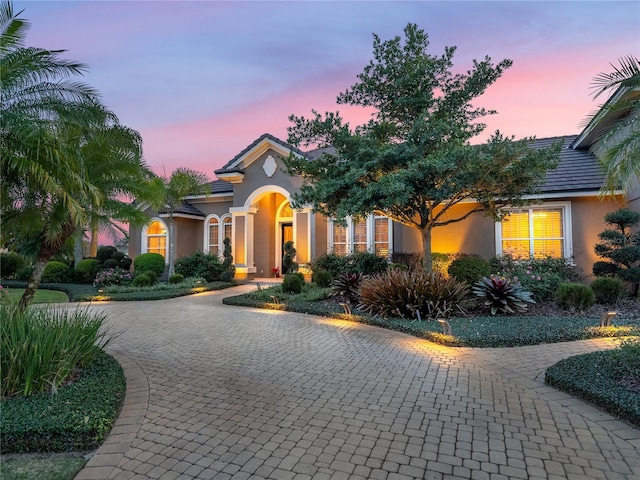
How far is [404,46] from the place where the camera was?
11086 millimetres

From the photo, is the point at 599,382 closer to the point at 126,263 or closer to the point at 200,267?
the point at 200,267

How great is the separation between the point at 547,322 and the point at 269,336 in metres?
6.37

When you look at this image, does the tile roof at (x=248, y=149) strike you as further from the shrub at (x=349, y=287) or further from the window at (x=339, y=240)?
the shrub at (x=349, y=287)

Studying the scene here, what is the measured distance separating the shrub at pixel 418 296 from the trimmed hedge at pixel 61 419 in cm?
663

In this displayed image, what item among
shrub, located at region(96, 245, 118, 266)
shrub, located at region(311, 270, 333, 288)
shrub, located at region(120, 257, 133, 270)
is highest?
shrub, located at region(96, 245, 118, 266)

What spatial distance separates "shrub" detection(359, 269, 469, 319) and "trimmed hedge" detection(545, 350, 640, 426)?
374cm

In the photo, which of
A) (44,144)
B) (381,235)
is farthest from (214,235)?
(44,144)

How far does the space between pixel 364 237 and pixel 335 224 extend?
4.44 m

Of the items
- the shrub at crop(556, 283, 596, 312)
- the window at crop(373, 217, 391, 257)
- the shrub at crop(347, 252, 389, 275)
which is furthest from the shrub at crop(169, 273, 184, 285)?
the shrub at crop(556, 283, 596, 312)

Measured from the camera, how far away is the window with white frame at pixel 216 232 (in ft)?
67.6

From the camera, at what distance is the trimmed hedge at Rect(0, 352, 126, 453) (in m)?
3.47

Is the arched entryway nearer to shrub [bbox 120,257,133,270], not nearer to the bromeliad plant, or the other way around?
shrub [bbox 120,257,133,270]

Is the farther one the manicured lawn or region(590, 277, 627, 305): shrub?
the manicured lawn

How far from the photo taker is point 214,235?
830 inches
